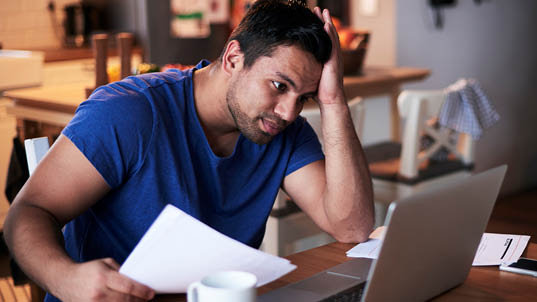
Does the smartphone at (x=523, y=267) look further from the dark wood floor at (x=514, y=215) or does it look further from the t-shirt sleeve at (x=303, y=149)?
the dark wood floor at (x=514, y=215)

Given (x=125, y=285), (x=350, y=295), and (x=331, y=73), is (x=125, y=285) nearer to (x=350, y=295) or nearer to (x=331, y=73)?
(x=350, y=295)

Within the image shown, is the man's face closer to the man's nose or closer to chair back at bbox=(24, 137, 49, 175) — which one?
the man's nose

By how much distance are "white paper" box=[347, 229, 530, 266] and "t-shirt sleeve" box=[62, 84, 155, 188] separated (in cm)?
44

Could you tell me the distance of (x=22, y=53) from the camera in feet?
12.9

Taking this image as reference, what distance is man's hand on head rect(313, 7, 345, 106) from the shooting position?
1.43m

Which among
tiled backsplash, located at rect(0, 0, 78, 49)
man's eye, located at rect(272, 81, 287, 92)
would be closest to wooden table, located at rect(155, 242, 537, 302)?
man's eye, located at rect(272, 81, 287, 92)

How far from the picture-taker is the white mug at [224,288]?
0.79 metres

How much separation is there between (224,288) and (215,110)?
66 cm

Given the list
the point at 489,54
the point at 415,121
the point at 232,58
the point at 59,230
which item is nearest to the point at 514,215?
the point at 489,54

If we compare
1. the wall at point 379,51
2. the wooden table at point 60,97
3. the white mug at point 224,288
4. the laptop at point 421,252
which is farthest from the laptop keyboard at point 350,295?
the wall at point 379,51

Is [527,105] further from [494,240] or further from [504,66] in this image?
[494,240]

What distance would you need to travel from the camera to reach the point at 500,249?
1297 mm

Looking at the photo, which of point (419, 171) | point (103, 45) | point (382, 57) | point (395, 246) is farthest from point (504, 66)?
point (395, 246)

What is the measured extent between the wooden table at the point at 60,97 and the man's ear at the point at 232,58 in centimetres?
130
